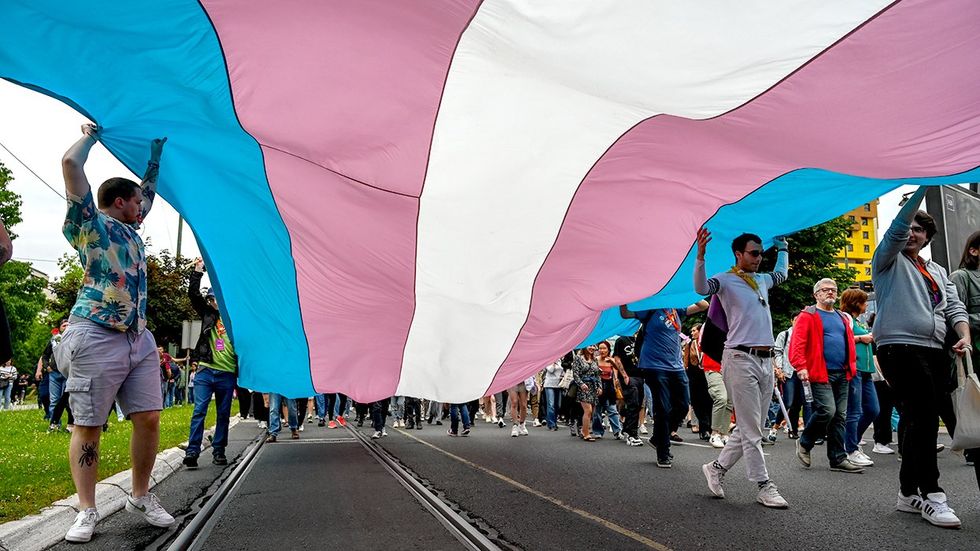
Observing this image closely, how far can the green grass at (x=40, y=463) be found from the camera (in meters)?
4.98

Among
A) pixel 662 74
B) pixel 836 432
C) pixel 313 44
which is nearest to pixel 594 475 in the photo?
pixel 836 432

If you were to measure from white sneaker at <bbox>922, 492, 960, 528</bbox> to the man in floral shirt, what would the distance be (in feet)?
15.7

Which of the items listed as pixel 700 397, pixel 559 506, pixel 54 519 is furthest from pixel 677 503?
pixel 700 397

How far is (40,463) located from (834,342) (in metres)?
8.20

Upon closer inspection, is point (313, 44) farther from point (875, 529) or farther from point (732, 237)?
point (875, 529)

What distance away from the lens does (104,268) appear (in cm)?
413

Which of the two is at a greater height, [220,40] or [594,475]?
[220,40]

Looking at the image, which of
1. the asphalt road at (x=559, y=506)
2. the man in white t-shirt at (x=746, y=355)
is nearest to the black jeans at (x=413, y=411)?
the asphalt road at (x=559, y=506)

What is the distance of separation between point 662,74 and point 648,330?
15.9 ft

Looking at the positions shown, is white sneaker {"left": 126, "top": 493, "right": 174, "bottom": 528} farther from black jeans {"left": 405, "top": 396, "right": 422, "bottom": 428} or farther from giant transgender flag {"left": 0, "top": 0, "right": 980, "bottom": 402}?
black jeans {"left": 405, "top": 396, "right": 422, "bottom": 428}

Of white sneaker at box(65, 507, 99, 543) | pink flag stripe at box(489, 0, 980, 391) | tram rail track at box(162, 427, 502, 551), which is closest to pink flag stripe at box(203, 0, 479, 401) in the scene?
pink flag stripe at box(489, 0, 980, 391)

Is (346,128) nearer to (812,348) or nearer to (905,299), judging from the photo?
(905,299)

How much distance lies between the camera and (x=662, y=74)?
3537 millimetres

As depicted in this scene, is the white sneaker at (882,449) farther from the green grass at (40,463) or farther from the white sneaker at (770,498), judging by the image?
the green grass at (40,463)
